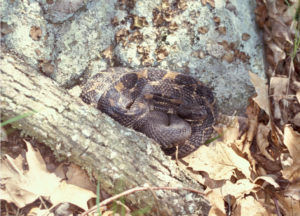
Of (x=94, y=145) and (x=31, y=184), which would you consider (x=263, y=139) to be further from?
(x=31, y=184)

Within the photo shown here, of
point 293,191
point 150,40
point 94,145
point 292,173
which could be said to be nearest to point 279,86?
point 292,173

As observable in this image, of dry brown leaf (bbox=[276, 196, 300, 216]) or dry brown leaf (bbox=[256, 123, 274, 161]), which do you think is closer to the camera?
dry brown leaf (bbox=[276, 196, 300, 216])

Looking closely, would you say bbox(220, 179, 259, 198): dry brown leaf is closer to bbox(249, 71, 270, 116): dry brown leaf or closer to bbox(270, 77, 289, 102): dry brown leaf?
bbox(249, 71, 270, 116): dry brown leaf

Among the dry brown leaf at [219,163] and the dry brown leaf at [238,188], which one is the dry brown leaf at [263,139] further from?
the dry brown leaf at [238,188]

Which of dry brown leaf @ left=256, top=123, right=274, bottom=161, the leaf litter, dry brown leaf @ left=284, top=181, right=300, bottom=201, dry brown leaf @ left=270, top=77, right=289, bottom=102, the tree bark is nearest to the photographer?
the leaf litter

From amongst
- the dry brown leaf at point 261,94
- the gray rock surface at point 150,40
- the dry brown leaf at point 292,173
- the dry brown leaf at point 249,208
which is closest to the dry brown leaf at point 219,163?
the dry brown leaf at point 249,208

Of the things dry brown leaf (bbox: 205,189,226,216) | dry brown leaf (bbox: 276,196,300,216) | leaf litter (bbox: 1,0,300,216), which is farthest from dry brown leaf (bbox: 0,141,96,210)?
dry brown leaf (bbox: 276,196,300,216)

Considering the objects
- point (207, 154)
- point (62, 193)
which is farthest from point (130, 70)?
point (62, 193)

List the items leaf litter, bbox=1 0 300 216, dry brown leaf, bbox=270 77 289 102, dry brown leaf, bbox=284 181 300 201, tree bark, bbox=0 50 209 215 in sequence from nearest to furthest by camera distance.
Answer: leaf litter, bbox=1 0 300 216 → tree bark, bbox=0 50 209 215 → dry brown leaf, bbox=284 181 300 201 → dry brown leaf, bbox=270 77 289 102
